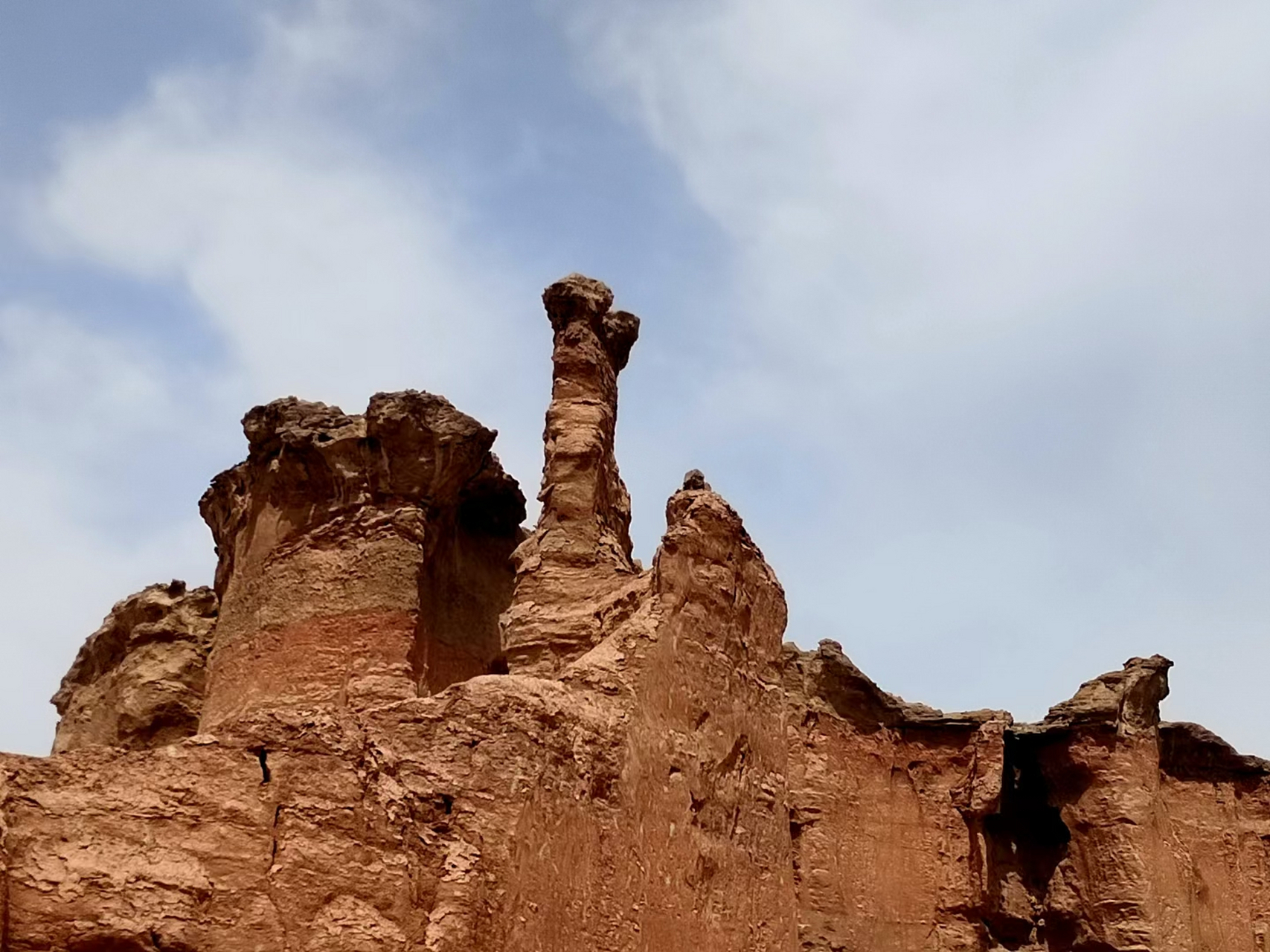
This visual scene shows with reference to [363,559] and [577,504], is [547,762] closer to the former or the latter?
[577,504]

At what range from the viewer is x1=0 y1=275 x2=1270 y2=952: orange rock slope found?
6906 millimetres

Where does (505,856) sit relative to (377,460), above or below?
below

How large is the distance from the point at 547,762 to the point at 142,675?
446 inches

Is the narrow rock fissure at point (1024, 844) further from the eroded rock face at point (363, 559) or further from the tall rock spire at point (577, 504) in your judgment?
the tall rock spire at point (577, 504)

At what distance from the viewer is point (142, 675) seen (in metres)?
18.2

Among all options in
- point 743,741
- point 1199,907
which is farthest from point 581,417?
point 1199,907

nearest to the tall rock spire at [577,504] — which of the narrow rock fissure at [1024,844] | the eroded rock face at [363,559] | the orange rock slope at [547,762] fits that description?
the orange rock slope at [547,762]

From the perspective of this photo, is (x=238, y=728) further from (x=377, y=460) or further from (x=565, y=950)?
(x=377, y=460)

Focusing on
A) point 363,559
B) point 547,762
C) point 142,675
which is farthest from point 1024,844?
point 547,762

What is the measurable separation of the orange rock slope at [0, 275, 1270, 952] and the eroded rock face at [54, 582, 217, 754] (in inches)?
1.8

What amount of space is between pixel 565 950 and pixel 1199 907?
53.3 feet

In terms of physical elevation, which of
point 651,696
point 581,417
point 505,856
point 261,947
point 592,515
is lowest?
point 261,947

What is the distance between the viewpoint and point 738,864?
10055 mm

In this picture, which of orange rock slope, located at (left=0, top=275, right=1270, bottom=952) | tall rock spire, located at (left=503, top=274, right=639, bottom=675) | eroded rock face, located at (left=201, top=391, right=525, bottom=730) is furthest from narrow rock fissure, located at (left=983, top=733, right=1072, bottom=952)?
tall rock spire, located at (left=503, top=274, right=639, bottom=675)
